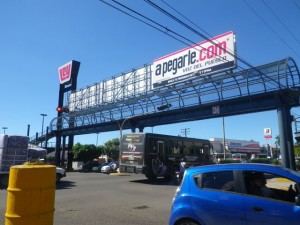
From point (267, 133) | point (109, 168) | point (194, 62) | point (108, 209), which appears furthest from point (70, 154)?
point (108, 209)

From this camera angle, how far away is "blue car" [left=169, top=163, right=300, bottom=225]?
4.91 meters

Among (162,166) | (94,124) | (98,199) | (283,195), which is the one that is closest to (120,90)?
(94,124)

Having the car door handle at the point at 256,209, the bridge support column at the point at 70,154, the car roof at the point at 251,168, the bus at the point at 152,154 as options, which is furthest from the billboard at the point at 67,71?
the car door handle at the point at 256,209

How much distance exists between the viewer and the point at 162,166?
23.0m

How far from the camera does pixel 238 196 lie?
17.3 feet

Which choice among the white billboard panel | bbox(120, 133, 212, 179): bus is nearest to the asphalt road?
bbox(120, 133, 212, 179): bus

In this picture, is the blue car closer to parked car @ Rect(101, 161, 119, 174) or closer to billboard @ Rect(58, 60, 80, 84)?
parked car @ Rect(101, 161, 119, 174)

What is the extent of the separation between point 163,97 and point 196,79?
11.5ft

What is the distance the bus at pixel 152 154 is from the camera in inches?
865

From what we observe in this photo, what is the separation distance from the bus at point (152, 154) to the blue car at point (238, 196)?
16.0 metres

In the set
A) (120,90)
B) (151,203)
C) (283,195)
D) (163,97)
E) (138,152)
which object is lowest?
(151,203)

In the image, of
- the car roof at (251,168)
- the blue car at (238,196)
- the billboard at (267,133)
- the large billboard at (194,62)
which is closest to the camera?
the blue car at (238,196)

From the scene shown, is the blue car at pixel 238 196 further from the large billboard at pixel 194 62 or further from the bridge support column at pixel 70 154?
the bridge support column at pixel 70 154

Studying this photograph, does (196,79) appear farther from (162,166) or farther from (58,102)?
(58,102)
